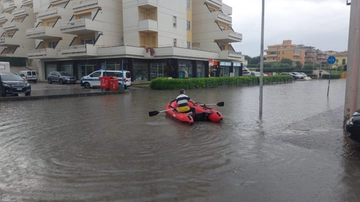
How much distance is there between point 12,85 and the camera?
18922 mm

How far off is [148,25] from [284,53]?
299 ft

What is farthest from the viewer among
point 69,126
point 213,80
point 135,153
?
point 213,80

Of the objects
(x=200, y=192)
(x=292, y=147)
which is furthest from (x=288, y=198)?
(x=292, y=147)

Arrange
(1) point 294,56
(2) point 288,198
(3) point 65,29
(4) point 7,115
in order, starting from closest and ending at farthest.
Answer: (2) point 288,198 < (4) point 7,115 < (3) point 65,29 < (1) point 294,56

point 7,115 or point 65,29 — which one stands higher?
point 65,29

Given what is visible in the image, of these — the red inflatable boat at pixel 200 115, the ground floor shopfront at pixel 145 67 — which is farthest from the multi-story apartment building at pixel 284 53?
the red inflatable boat at pixel 200 115

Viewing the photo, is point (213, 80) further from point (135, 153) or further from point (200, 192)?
point (200, 192)

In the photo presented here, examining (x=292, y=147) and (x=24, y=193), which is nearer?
(x=24, y=193)

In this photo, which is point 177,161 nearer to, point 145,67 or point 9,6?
point 145,67

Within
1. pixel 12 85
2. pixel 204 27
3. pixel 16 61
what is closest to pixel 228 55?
pixel 204 27

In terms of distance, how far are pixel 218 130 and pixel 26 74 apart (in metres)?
36.5

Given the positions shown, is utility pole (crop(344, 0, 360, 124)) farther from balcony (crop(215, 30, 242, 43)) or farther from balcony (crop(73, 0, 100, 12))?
balcony (crop(215, 30, 242, 43))

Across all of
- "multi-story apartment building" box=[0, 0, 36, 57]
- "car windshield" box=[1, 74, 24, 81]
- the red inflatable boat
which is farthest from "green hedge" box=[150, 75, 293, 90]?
"multi-story apartment building" box=[0, 0, 36, 57]

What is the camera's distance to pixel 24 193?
4.57m
